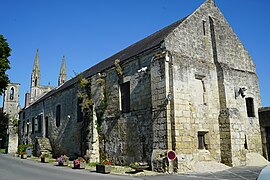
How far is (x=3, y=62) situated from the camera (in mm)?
17094

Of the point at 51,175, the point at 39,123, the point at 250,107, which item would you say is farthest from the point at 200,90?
the point at 39,123

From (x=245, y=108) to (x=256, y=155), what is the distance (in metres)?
2.63

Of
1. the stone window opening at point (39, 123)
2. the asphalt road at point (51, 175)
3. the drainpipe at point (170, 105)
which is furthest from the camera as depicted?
the stone window opening at point (39, 123)

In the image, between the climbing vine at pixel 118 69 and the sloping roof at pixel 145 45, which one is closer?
the sloping roof at pixel 145 45

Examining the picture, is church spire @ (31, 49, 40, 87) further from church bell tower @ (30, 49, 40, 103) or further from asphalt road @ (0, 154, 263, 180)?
asphalt road @ (0, 154, 263, 180)

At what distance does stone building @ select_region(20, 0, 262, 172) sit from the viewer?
1152 cm

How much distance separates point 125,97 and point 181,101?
3.95m

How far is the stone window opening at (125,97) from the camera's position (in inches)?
565

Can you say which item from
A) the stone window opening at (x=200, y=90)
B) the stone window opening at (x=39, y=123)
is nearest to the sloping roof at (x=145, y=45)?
the stone window opening at (x=200, y=90)

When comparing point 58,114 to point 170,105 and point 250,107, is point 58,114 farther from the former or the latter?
point 250,107

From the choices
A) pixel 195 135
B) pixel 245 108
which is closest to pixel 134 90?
pixel 195 135

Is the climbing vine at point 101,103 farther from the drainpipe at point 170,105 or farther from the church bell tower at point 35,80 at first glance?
the church bell tower at point 35,80

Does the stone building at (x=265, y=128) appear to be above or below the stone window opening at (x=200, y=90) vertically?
below

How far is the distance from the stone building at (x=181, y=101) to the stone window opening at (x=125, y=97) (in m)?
0.06
